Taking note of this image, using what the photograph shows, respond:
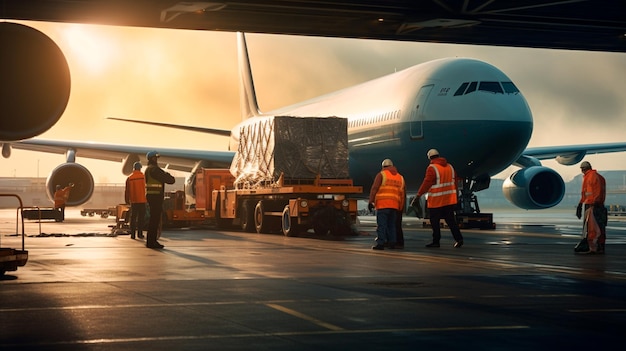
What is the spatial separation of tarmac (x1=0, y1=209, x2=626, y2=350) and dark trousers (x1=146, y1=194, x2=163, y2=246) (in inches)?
70.5

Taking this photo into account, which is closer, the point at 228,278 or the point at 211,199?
the point at 228,278

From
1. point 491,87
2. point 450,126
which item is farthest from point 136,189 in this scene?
point 491,87

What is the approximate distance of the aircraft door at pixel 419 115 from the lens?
26.4 meters

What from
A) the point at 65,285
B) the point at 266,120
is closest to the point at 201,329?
the point at 65,285

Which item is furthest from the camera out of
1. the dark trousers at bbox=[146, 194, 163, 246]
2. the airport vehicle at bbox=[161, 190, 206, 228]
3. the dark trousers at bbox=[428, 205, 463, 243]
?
the airport vehicle at bbox=[161, 190, 206, 228]

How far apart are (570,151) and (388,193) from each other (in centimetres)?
2043

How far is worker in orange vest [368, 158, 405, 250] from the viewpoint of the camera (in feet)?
57.4

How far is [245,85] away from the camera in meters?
48.0

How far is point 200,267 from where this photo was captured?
507 inches

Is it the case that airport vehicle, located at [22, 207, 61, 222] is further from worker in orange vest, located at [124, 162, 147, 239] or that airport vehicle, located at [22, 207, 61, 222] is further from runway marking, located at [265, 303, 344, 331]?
runway marking, located at [265, 303, 344, 331]

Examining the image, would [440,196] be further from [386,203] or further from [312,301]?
[312,301]

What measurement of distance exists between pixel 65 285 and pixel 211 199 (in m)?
19.4

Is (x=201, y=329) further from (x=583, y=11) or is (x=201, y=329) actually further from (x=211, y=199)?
(x=211, y=199)

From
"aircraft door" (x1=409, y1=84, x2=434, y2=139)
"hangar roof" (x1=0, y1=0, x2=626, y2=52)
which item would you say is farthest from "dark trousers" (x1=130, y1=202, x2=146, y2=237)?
"aircraft door" (x1=409, y1=84, x2=434, y2=139)
